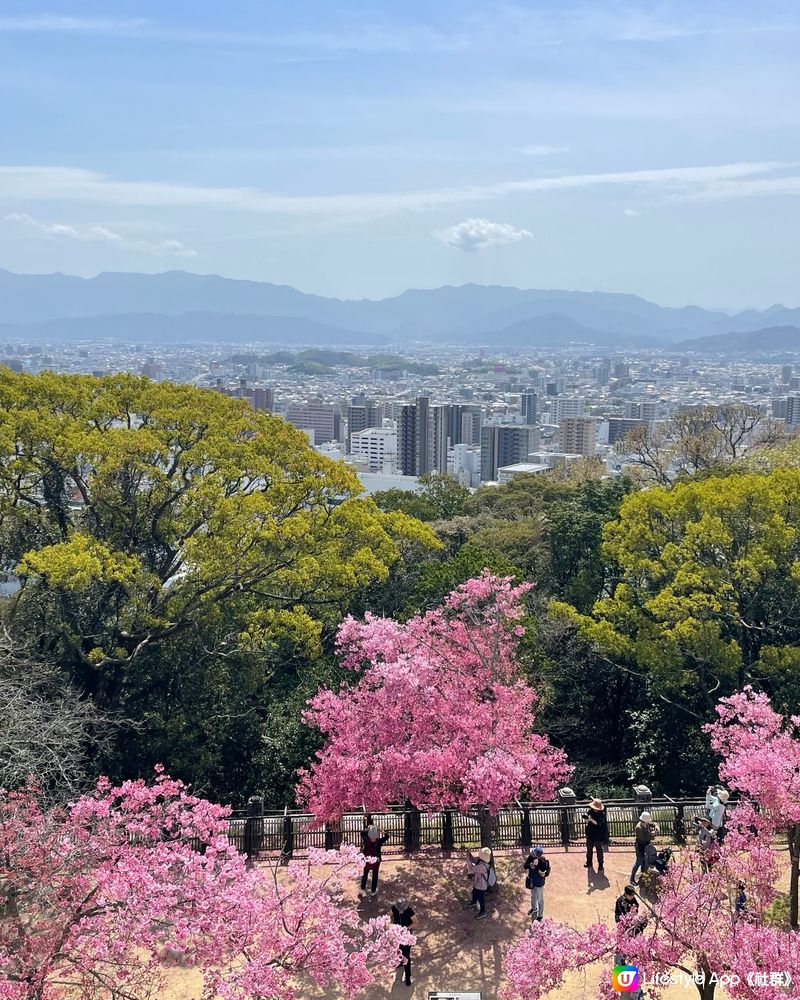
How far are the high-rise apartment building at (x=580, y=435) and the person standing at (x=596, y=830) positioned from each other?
137724 millimetres

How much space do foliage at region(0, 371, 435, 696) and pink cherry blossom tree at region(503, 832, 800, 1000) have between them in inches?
397

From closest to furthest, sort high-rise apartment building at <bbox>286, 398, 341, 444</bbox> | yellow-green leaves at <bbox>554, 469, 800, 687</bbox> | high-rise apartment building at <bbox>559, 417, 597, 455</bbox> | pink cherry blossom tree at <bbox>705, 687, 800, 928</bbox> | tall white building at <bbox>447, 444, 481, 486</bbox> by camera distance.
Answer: pink cherry blossom tree at <bbox>705, 687, 800, 928</bbox>, yellow-green leaves at <bbox>554, 469, 800, 687</bbox>, tall white building at <bbox>447, 444, 481, 486</bbox>, high-rise apartment building at <bbox>559, 417, 597, 455</bbox>, high-rise apartment building at <bbox>286, 398, 341, 444</bbox>

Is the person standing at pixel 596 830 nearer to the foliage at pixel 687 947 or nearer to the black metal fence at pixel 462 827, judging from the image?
the black metal fence at pixel 462 827

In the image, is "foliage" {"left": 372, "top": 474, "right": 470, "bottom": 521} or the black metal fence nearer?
the black metal fence

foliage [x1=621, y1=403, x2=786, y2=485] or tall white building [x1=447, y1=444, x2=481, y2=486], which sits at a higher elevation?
foliage [x1=621, y1=403, x2=786, y2=485]

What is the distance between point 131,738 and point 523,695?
7.67m

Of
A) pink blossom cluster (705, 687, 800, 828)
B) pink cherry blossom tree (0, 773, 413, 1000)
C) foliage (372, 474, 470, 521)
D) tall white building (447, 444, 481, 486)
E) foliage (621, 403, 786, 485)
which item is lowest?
tall white building (447, 444, 481, 486)

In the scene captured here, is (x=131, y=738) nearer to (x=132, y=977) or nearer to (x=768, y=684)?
(x=132, y=977)

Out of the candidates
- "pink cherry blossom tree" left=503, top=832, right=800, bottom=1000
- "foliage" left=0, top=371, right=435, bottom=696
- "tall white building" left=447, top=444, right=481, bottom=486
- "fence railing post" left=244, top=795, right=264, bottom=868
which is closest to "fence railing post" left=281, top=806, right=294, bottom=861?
"fence railing post" left=244, top=795, right=264, bottom=868

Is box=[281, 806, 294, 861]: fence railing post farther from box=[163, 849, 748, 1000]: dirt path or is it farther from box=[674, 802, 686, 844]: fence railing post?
box=[674, 802, 686, 844]: fence railing post

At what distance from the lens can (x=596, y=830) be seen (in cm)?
1150

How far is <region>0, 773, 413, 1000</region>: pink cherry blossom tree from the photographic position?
7.11 m

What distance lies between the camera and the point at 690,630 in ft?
52.6

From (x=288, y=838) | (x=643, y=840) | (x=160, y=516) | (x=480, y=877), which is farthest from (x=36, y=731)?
(x=643, y=840)
